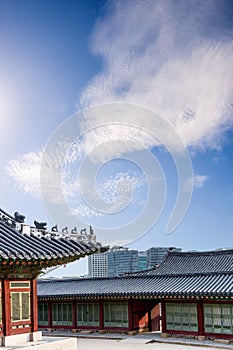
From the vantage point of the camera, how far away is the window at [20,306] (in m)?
14.6

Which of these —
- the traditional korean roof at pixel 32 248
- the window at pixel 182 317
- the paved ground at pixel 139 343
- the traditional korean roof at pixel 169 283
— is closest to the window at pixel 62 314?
the traditional korean roof at pixel 169 283

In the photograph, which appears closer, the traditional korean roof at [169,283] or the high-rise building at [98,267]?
the traditional korean roof at [169,283]

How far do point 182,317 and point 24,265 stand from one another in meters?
14.7

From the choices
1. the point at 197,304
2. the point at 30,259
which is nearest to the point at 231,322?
the point at 197,304

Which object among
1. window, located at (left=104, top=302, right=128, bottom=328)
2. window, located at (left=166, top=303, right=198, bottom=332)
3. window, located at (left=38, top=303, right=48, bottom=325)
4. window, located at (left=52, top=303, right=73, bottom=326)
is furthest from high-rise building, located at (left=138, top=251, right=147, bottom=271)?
window, located at (left=166, top=303, right=198, bottom=332)

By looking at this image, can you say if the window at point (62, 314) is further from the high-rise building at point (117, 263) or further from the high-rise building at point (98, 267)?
the high-rise building at point (98, 267)

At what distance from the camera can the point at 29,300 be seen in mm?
15227

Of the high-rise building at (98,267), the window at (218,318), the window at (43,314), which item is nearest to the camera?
the window at (218,318)

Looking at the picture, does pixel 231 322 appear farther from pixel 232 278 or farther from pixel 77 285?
pixel 77 285

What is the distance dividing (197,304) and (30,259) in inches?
590

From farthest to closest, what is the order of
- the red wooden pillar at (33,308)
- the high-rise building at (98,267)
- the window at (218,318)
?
1. the high-rise building at (98,267)
2. the window at (218,318)
3. the red wooden pillar at (33,308)

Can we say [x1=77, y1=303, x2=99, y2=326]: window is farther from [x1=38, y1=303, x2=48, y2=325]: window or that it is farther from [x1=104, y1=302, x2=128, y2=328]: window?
[x1=38, y1=303, x2=48, y2=325]: window

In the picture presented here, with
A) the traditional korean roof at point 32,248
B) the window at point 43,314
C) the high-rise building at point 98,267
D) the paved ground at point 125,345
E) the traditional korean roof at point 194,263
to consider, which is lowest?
the paved ground at point 125,345

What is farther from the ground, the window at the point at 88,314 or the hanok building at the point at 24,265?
the hanok building at the point at 24,265
